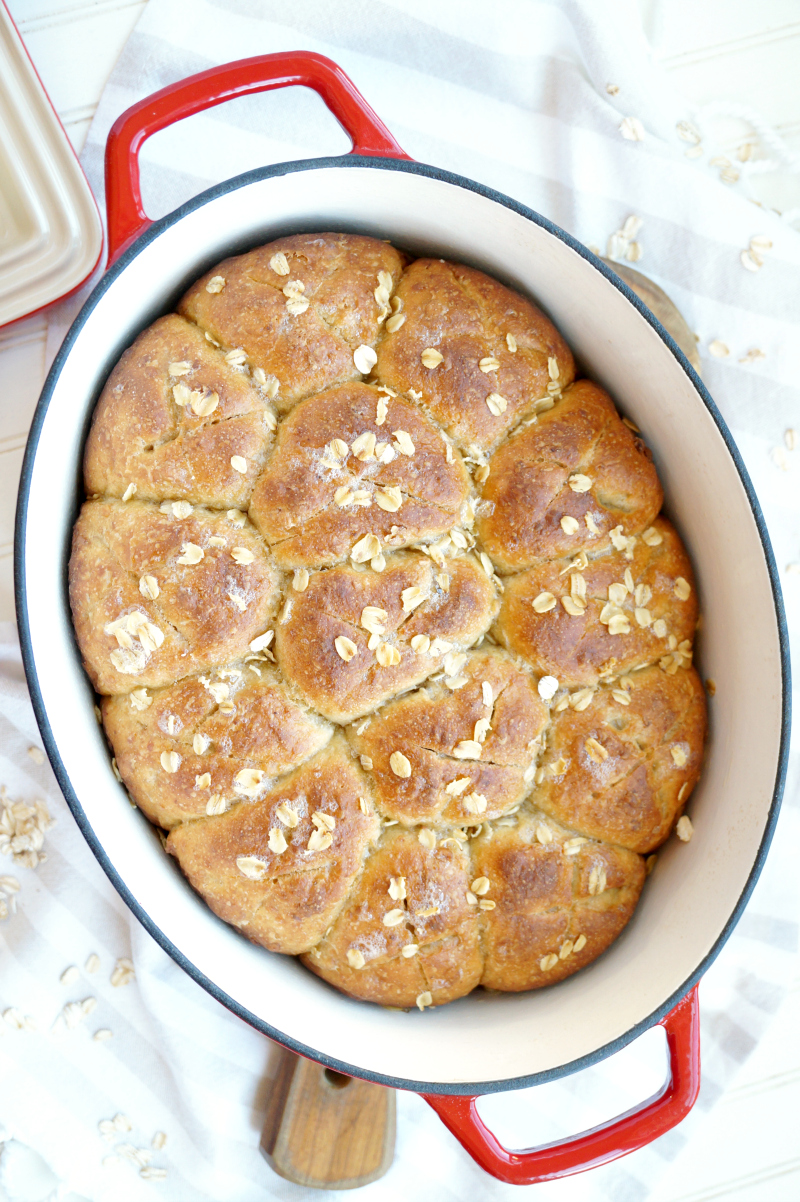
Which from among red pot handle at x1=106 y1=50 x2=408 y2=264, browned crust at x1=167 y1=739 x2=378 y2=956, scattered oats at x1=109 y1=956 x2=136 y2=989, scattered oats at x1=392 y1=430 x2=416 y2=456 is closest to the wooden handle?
scattered oats at x1=109 y1=956 x2=136 y2=989

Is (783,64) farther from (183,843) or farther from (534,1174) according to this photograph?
(534,1174)

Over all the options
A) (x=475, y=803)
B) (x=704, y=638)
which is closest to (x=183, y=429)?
(x=475, y=803)

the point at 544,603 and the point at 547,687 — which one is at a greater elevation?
the point at 544,603

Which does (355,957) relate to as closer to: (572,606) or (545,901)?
(545,901)

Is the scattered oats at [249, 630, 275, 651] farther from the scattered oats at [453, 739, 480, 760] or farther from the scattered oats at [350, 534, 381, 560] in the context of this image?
the scattered oats at [453, 739, 480, 760]

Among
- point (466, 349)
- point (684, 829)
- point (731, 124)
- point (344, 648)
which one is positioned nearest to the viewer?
point (344, 648)

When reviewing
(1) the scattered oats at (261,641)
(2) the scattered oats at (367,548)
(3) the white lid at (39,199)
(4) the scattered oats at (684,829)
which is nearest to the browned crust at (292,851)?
(1) the scattered oats at (261,641)

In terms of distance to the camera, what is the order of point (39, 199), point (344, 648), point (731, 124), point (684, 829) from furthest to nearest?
point (731, 124) < point (39, 199) < point (684, 829) < point (344, 648)

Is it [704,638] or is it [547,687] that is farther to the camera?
[704,638]

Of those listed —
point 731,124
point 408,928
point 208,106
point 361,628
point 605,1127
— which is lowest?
point 605,1127
